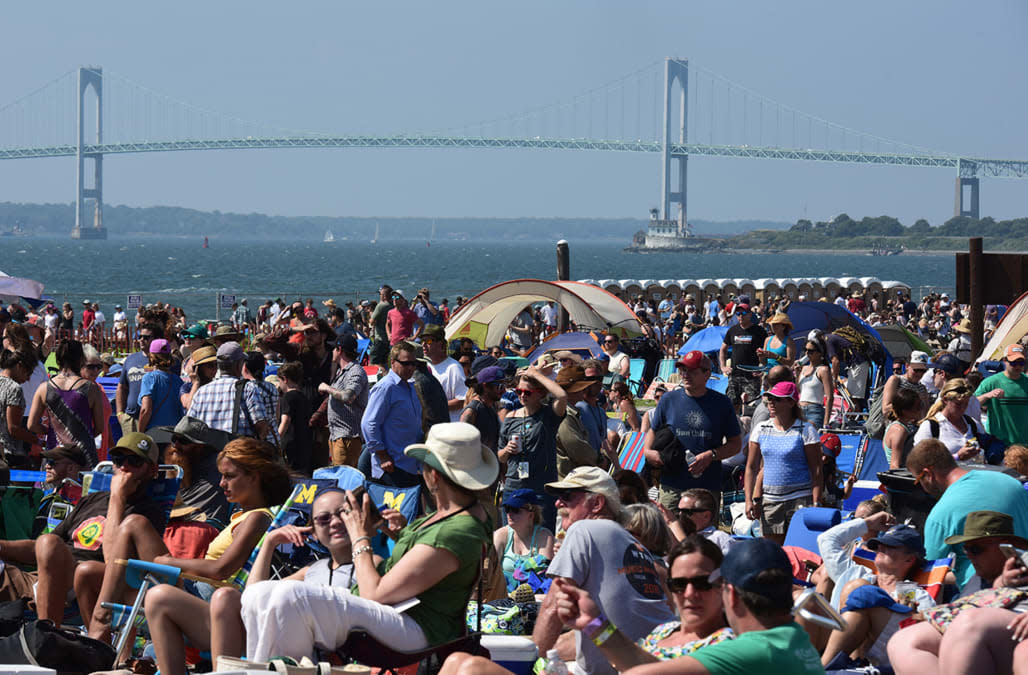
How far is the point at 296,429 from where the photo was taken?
682 cm

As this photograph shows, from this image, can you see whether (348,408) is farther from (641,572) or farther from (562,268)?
(562,268)

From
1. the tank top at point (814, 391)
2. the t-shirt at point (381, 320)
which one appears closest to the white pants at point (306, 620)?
the tank top at point (814, 391)

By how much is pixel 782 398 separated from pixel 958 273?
5.26m

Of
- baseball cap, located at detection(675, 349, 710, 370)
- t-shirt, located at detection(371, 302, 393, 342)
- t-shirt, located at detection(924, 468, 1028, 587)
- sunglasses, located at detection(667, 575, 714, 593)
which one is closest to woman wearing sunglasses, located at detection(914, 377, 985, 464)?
baseball cap, located at detection(675, 349, 710, 370)

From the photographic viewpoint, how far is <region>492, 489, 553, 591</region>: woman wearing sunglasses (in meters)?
4.60

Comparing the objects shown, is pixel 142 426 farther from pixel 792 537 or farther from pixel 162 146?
pixel 162 146

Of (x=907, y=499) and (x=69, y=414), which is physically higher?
(x=69, y=414)

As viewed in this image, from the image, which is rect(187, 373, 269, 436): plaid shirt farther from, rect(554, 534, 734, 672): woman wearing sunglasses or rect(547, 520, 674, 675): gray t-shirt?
rect(554, 534, 734, 672): woman wearing sunglasses

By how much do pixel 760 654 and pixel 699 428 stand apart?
3.07m

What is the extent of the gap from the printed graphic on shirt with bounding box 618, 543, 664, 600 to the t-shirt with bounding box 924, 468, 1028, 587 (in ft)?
3.72

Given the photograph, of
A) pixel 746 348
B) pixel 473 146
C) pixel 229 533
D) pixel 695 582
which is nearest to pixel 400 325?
pixel 746 348

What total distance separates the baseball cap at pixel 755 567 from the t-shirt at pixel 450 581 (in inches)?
34.6

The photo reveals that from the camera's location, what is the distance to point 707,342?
12.9m

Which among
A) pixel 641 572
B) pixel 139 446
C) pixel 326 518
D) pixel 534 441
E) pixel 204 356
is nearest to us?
pixel 641 572
